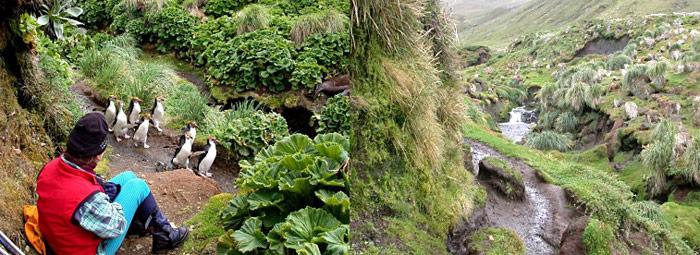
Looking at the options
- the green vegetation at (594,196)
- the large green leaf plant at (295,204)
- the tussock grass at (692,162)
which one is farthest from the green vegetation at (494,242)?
the tussock grass at (692,162)

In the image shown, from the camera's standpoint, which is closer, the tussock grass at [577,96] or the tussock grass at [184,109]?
the tussock grass at [184,109]

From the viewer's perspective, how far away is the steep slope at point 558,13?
245 ft

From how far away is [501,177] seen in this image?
5.80 metres

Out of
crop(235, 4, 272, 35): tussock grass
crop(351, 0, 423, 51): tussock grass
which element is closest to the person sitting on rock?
crop(351, 0, 423, 51): tussock grass

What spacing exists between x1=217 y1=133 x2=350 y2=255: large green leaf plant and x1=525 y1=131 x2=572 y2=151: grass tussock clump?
16.9 metres

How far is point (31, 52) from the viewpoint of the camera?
4609 mm

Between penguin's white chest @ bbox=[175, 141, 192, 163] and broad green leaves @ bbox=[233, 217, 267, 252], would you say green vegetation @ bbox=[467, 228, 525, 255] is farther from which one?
penguin's white chest @ bbox=[175, 141, 192, 163]

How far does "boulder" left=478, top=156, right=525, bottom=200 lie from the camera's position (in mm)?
5773

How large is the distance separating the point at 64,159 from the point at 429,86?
2639 mm

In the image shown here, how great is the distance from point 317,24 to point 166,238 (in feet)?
14.9

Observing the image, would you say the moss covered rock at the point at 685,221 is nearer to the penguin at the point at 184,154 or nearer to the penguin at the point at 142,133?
the penguin at the point at 184,154

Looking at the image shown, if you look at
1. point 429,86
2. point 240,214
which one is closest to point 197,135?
point 240,214

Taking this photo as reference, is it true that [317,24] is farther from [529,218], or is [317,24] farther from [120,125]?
[529,218]

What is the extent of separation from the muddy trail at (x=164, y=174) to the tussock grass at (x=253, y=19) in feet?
9.27
